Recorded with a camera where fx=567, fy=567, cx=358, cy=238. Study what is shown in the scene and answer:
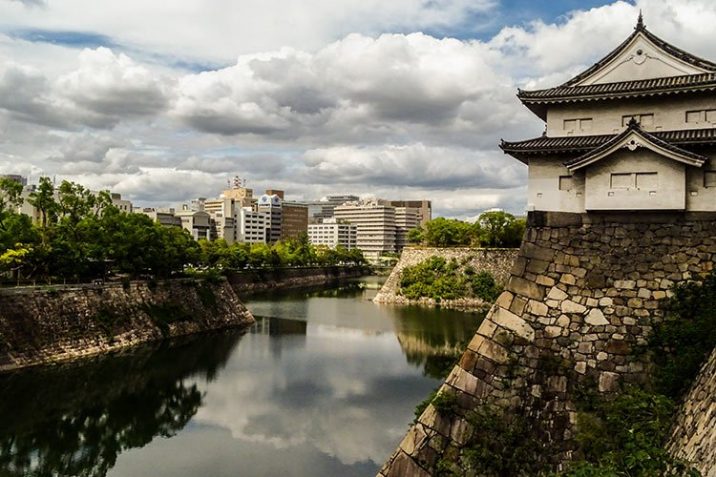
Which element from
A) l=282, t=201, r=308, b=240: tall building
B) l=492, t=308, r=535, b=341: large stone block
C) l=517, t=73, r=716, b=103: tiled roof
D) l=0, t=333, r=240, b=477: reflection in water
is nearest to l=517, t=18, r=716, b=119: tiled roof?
l=517, t=73, r=716, b=103: tiled roof

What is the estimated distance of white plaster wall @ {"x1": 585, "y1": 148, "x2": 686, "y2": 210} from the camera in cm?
1197

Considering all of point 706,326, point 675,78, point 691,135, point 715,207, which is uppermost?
point 675,78

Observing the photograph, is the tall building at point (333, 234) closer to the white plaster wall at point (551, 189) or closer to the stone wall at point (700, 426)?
the white plaster wall at point (551, 189)

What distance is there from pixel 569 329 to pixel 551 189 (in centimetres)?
342

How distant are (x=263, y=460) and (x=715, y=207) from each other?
14184 millimetres

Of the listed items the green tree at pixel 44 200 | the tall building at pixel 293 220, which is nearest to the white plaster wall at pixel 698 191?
the green tree at pixel 44 200

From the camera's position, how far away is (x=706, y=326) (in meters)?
11.1

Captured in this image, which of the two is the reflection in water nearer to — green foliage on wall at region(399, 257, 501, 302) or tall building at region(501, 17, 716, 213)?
tall building at region(501, 17, 716, 213)

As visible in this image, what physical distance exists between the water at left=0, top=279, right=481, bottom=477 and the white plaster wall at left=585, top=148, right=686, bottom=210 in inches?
406

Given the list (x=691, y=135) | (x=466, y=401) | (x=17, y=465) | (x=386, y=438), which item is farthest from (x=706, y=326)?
(x=17, y=465)

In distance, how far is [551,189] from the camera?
535 inches

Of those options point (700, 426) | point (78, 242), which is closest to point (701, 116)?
point (700, 426)

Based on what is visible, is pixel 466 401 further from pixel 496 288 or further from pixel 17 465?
pixel 496 288

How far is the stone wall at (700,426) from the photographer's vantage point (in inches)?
295
